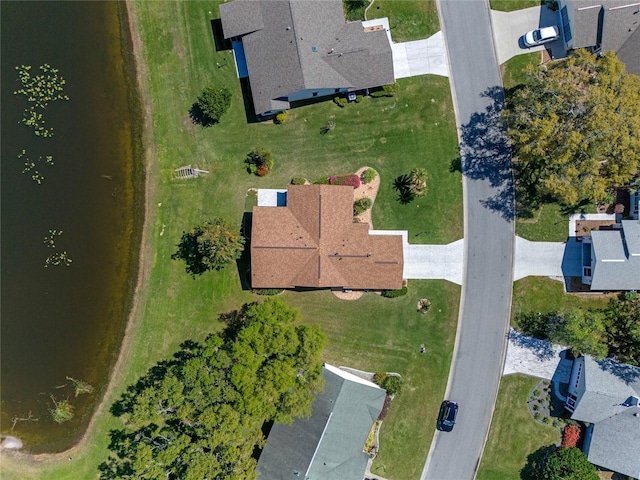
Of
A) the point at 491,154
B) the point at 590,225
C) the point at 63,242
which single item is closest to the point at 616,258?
the point at 590,225

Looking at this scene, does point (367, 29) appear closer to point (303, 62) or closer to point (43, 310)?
point (303, 62)

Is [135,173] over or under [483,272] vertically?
over

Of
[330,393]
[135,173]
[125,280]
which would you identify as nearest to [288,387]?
[330,393]

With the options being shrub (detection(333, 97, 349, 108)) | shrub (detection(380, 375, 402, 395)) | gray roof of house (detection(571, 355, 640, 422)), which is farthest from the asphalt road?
shrub (detection(333, 97, 349, 108))

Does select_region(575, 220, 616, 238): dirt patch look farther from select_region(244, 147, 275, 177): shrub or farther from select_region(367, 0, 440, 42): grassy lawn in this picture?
select_region(244, 147, 275, 177): shrub

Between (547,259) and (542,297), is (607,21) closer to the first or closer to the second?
(547,259)

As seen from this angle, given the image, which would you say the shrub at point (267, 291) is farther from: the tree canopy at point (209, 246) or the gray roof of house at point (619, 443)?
the gray roof of house at point (619, 443)
